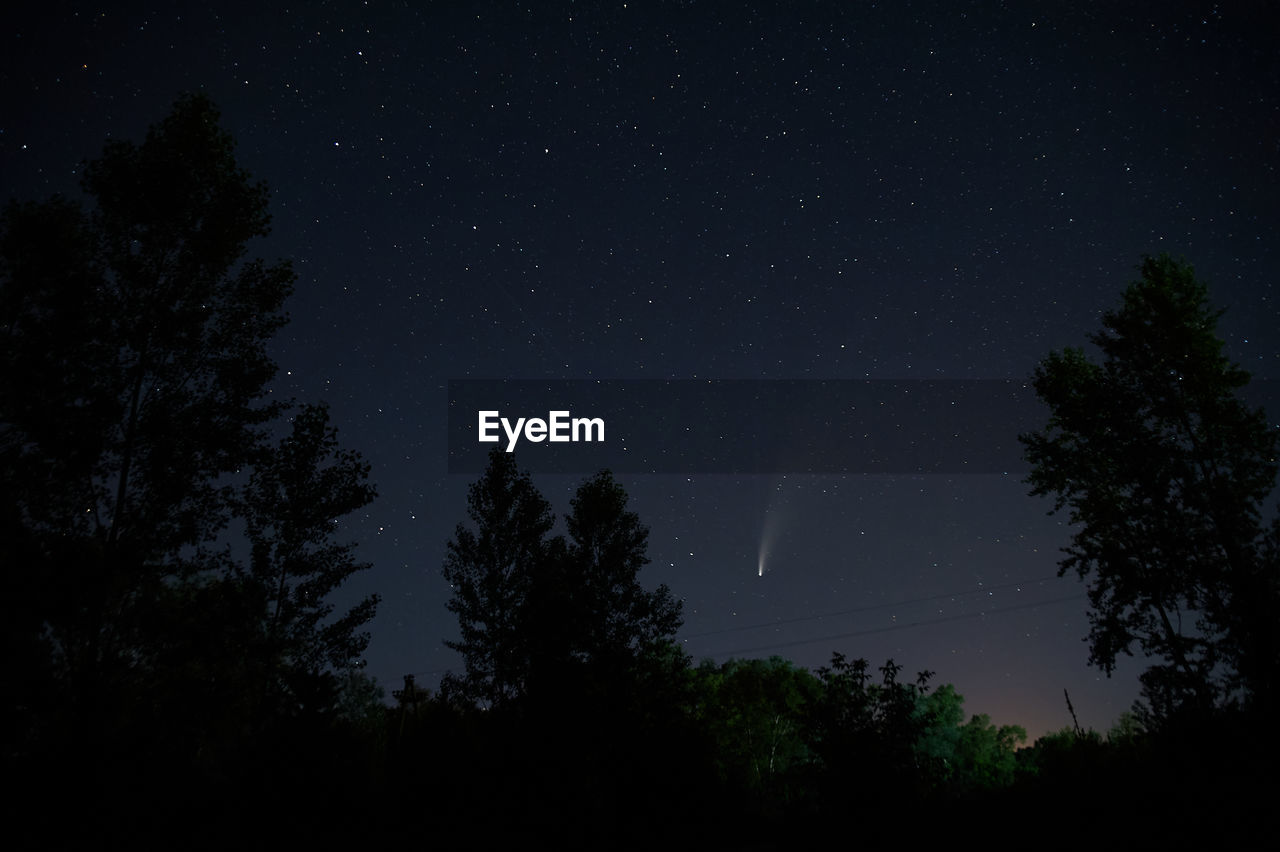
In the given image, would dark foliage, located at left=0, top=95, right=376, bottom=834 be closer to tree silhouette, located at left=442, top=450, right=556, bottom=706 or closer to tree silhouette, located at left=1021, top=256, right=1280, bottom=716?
tree silhouette, located at left=442, top=450, right=556, bottom=706

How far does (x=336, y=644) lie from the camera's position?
17.4 m

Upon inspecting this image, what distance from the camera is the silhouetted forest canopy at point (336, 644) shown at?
10.3m

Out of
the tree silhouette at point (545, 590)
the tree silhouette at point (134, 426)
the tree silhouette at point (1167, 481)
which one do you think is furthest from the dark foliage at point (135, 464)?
the tree silhouette at point (1167, 481)

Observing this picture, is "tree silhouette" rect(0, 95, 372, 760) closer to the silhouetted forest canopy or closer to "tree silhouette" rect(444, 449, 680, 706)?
the silhouetted forest canopy

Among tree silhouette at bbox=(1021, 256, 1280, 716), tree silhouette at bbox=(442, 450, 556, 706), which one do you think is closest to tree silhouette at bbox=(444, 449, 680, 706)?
tree silhouette at bbox=(442, 450, 556, 706)

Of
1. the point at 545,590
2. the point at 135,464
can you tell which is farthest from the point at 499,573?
the point at 135,464

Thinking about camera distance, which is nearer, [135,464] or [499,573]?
[135,464]

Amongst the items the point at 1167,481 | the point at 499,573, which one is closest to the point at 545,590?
the point at 499,573

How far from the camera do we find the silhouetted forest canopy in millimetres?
10328

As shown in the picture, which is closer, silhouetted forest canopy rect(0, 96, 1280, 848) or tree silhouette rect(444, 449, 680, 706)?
silhouetted forest canopy rect(0, 96, 1280, 848)

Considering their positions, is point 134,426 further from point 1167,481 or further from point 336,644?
point 1167,481

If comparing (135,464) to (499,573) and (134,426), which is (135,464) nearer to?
(134,426)

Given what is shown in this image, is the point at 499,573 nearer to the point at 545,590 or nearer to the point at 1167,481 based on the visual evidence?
the point at 545,590

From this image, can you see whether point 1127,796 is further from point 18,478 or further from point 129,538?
point 18,478
